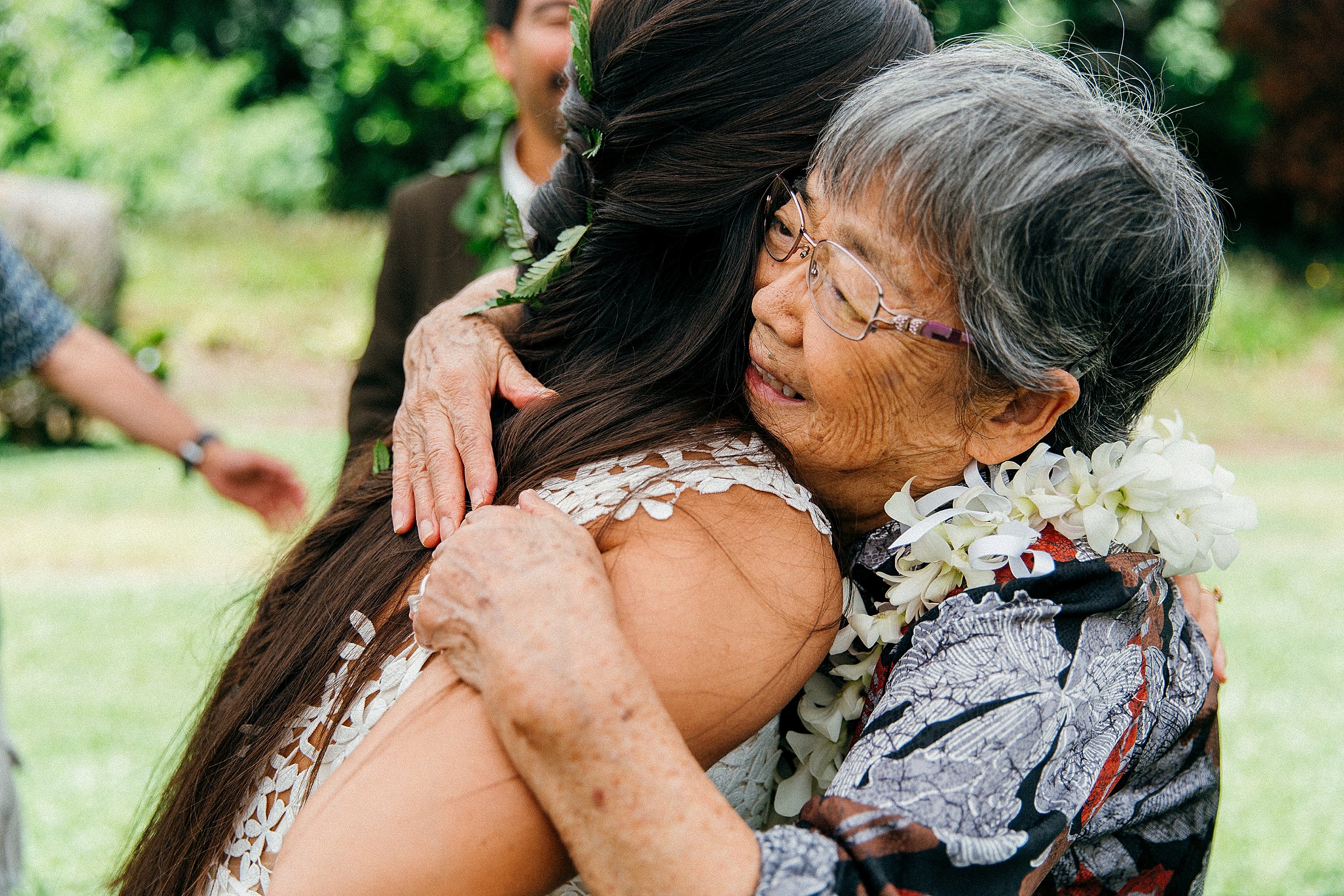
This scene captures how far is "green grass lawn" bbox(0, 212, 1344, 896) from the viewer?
16.1ft

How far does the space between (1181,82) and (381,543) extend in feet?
52.3

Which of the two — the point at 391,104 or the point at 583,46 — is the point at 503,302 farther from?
the point at 391,104

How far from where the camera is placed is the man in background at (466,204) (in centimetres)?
420

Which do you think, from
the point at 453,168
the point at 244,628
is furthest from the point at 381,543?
the point at 453,168

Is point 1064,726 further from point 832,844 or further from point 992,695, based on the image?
point 832,844

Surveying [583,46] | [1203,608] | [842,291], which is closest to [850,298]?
[842,291]

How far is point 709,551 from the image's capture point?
1662mm

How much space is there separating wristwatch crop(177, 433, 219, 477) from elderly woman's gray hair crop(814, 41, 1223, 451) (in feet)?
8.55

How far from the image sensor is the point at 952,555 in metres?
Answer: 1.79

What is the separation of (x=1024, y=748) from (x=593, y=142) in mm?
1223

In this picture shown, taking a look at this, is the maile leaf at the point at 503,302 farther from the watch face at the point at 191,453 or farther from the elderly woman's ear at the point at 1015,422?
the watch face at the point at 191,453

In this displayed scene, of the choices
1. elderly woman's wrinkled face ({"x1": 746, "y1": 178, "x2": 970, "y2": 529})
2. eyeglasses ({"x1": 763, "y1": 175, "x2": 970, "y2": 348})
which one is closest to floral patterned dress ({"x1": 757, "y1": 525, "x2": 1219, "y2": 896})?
elderly woman's wrinkled face ({"x1": 746, "y1": 178, "x2": 970, "y2": 529})

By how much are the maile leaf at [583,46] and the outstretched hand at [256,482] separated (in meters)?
2.11

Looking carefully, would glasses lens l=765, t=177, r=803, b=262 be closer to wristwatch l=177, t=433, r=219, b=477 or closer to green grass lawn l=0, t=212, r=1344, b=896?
green grass lawn l=0, t=212, r=1344, b=896
